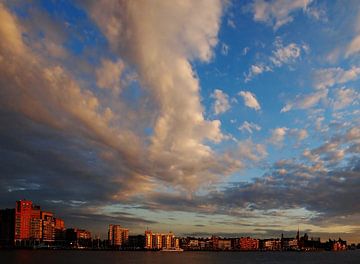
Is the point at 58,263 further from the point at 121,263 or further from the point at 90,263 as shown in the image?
the point at 121,263

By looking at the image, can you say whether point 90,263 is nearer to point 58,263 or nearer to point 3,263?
point 58,263

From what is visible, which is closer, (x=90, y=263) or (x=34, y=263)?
(x=34, y=263)

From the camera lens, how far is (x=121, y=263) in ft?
505

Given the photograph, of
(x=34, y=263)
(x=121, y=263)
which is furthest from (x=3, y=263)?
(x=121, y=263)

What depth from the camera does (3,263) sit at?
439ft

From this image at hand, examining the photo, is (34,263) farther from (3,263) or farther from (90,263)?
(90,263)

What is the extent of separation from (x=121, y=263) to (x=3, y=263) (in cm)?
4320

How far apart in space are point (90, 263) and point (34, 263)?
19.9 m

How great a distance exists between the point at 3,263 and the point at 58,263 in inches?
715

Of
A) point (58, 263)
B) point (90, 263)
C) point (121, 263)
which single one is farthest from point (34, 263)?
point (121, 263)

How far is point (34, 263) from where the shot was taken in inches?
5359

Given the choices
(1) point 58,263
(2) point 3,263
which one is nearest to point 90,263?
(1) point 58,263

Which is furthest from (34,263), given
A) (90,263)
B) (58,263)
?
(90,263)

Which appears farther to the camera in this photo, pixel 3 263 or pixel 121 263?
pixel 121 263
